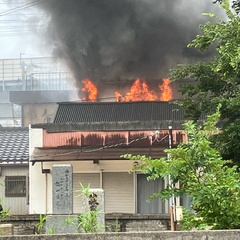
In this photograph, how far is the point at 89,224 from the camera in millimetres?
6141

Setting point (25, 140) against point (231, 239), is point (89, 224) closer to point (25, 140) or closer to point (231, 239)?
point (231, 239)

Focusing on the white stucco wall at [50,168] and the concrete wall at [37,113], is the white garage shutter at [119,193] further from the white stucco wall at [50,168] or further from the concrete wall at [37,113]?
the concrete wall at [37,113]

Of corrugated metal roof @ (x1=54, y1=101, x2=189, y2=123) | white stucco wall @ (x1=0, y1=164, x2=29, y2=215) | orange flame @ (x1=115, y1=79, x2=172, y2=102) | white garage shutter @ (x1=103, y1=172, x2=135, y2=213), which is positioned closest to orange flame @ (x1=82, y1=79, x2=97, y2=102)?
orange flame @ (x1=115, y1=79, x2=172, y2=102)

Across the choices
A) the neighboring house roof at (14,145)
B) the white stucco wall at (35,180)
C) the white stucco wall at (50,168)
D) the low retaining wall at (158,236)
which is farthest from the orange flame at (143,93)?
the low retaining wall at (158,236)

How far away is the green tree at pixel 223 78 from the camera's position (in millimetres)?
8453

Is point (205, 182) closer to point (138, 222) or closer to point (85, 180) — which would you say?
point (138, 222)

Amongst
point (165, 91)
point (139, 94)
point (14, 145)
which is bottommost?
point (14, 145)

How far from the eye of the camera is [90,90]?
26.0m

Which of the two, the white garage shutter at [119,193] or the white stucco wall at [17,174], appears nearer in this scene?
the white garage shutter at [119,193]

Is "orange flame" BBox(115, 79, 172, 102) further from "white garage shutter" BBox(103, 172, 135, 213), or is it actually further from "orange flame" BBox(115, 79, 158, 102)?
"white garage shutter" BBox(103, 172, 135, 213)

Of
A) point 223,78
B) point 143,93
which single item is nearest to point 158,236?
point 223,78

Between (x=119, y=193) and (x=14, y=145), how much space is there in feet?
21.1

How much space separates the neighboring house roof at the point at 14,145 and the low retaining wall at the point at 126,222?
22.3 ft

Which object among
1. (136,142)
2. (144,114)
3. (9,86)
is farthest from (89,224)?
(9,86)
